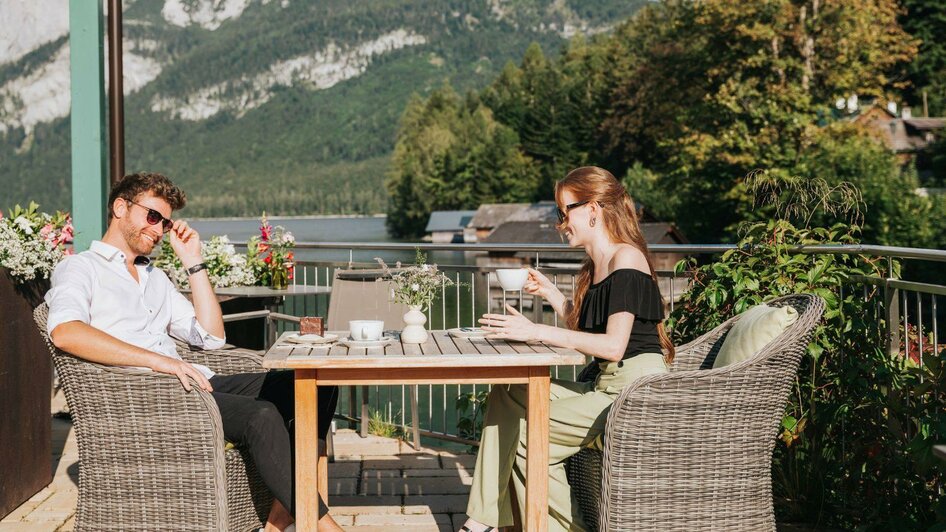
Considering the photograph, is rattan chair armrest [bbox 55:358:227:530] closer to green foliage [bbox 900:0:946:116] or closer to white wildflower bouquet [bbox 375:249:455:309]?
white wildflower bouquet [bbox 375:249:455:309]

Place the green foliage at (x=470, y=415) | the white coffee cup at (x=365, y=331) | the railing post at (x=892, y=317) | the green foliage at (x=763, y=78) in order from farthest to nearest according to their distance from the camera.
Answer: the green foliage at (x=763, y=78), the green foliage at (x=470, y=415), the railing post at (x=892, y=317), the white coffee cup at (x=365, y=331)

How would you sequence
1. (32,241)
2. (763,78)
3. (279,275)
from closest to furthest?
(32,241)
(279,275)
(763,78)

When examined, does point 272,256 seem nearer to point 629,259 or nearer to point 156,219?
point 156,219

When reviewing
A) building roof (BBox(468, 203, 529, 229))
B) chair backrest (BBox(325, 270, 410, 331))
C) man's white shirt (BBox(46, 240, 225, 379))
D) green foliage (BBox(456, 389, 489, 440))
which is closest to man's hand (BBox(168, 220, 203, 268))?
man's white shirt (BBox(46, 240, 225, 379))

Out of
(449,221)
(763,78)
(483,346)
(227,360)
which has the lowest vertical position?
(227,360)

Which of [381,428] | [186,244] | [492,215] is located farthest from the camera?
[492,215]

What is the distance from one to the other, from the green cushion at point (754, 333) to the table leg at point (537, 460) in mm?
592

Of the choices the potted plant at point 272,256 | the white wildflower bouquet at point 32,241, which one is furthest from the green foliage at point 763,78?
the white wildflower bouquet at point 32,241

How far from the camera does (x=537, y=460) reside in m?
2.82

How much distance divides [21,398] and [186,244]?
99 cm

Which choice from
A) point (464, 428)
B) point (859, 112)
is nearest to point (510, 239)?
point (859, 112)

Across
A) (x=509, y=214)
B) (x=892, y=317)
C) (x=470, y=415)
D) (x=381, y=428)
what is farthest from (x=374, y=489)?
(x=509, y=214)

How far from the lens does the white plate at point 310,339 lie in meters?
2.99

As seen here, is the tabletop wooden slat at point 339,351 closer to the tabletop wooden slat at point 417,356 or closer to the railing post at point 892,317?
the tabletop wooden slat at point 417,356
